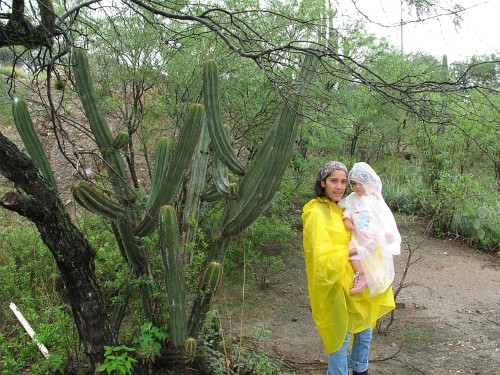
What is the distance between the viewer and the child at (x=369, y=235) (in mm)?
3334

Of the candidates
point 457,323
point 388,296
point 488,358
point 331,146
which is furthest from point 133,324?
point 331,146

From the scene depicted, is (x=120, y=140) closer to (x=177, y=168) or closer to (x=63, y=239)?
(x=177, y=168)

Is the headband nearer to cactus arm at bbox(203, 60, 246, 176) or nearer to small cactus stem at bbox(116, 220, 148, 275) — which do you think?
cactus arm at bbox(203, 60, 246, 176)

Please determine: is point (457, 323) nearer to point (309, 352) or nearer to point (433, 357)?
point (433, 357)

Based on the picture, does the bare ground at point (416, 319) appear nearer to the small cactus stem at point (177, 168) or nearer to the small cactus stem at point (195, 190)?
the small cactus stem at point (195, 190)

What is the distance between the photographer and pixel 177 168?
3.61m

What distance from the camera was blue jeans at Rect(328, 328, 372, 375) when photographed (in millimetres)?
3381

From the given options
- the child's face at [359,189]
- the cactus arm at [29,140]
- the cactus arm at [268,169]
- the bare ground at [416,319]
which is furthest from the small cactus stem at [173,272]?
the child's face at [359,189]

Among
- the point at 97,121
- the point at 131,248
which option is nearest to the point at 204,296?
the point at 131,248

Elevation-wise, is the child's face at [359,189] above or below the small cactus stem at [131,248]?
above

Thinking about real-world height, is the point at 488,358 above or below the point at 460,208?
below

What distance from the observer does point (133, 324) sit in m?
3.94

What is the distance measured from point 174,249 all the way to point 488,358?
3.30 m

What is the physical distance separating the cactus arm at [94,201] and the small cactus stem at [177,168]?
243 millimetres
